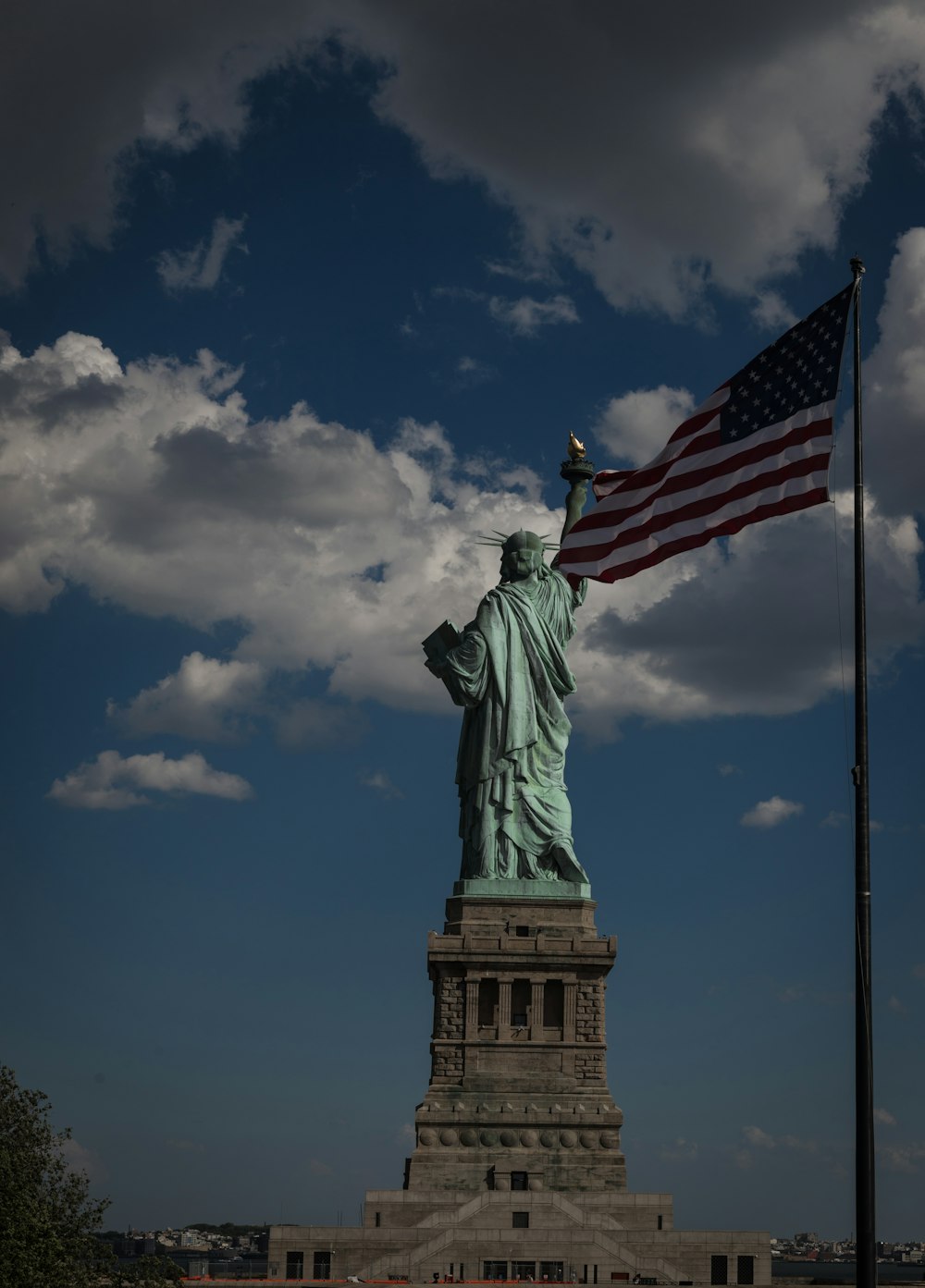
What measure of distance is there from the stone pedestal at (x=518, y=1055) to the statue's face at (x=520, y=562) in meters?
11.0

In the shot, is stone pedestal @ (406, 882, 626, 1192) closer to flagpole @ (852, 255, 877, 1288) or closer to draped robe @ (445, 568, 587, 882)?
draped robe @ (445, 568, 587, 882)

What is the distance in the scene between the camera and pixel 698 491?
26781mm

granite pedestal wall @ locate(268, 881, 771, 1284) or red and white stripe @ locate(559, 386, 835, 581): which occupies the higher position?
red and white stripe @ locate(559, 386, 835, 581)

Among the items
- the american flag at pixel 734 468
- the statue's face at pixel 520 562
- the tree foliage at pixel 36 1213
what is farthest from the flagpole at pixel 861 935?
the statue's face at pixel 520 562

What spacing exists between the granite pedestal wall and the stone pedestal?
1.5 inches

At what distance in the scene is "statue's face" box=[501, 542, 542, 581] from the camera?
61.3 m

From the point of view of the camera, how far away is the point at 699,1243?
4944 cm

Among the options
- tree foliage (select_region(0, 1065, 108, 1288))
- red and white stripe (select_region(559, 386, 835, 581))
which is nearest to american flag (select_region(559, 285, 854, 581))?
red and white stripe (select_region(559, 386, 835, 581))

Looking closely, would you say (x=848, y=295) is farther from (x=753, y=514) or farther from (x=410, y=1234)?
(x=410, y=1234)

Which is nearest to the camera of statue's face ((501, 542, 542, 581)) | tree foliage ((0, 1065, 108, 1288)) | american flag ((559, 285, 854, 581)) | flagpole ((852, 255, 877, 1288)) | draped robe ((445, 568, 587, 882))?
flagpole ((852, 255, 877, 1288))

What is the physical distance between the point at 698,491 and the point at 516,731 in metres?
33.0

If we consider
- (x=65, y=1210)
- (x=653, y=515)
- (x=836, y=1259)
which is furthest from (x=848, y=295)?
(x=836, y=1259)

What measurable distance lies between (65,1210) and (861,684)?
30203mm

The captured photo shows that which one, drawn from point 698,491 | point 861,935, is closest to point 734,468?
point 698,491
